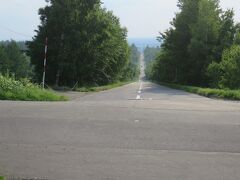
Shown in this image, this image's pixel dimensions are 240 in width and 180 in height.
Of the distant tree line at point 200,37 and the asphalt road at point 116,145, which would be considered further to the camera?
the distant tree line at point 200,37

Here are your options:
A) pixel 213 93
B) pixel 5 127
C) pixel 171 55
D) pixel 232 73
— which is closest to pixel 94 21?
pixel 232 73

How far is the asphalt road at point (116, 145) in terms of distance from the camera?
6.69m

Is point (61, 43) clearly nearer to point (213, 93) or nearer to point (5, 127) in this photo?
point (213, 93)

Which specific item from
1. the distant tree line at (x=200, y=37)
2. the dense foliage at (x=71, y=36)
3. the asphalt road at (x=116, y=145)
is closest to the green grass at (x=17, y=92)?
the asphalt road at (x=116, y=145)

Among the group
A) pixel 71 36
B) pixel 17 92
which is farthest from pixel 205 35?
pixel 17 92

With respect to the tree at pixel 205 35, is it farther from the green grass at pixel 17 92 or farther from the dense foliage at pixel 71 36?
the green grass at pixel 17 92

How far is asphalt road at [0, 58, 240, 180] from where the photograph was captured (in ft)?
21.9

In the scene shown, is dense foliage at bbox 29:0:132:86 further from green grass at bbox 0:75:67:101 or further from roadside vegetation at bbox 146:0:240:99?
green grass at bbox 0:75:67:101

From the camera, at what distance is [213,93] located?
3178cm

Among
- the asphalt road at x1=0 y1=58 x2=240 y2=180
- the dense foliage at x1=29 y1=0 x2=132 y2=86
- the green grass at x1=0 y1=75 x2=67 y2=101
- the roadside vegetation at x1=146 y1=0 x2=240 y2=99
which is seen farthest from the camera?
the roadside vegetation at x1=146 y1=0 x2=240 y2=99

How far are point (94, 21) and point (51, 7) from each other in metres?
4.69

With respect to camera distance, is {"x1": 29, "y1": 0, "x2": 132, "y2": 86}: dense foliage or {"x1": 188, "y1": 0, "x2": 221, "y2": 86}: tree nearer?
{"x1": 29, "y1": 0, "x2": 132, "y2": 86}: dense foliage

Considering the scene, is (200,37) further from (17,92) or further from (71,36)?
(17,92)

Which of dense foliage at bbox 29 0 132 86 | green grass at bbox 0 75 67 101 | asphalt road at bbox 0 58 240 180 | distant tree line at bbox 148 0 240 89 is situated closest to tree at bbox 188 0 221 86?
distant tree line at bbox 148 0 240 89
